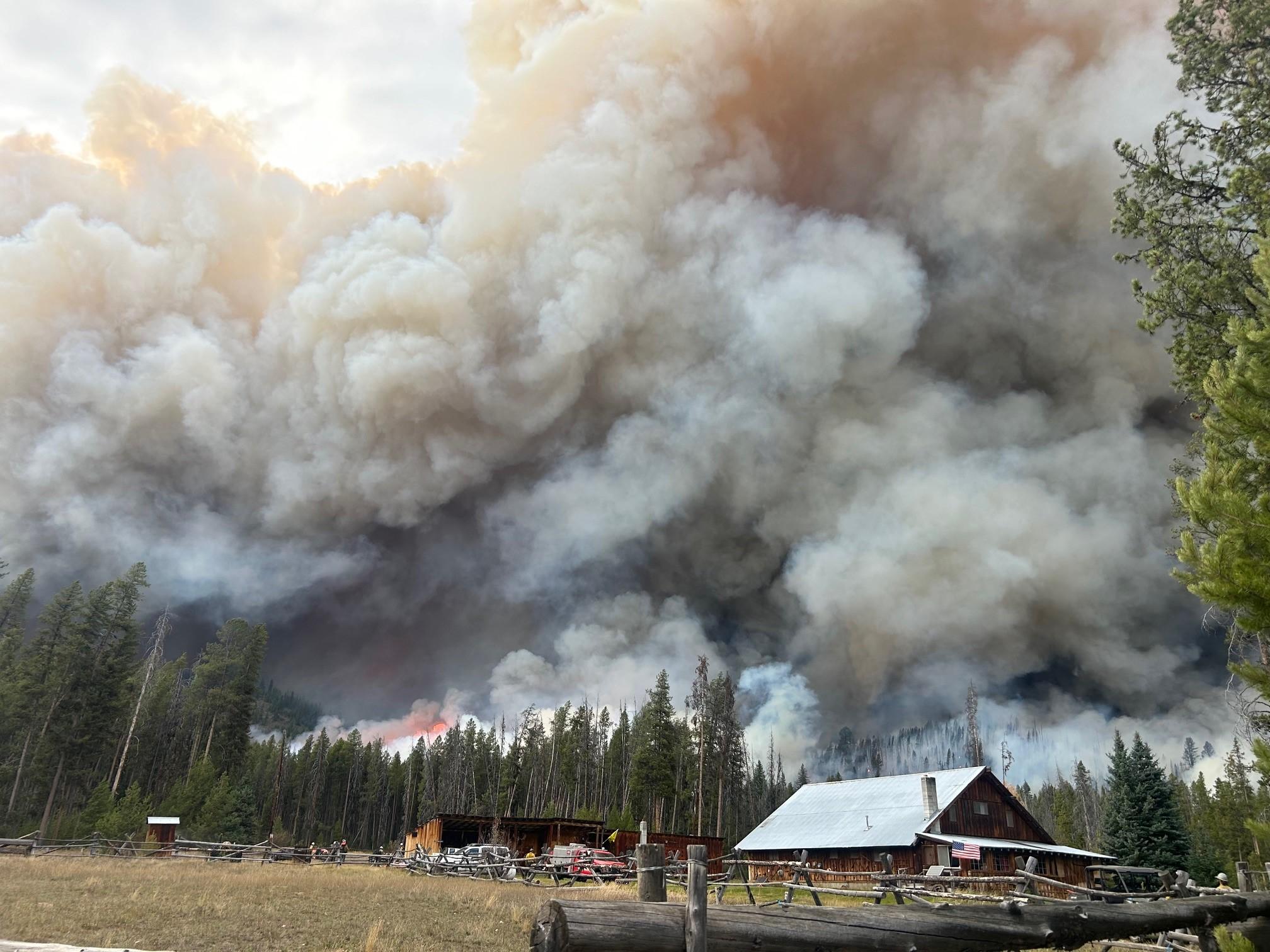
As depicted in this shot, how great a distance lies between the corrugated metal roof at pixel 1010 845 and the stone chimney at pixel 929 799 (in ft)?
3.77

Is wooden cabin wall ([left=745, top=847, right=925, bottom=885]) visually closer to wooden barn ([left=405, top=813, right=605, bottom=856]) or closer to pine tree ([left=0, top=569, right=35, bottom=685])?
wooden barn ([left=405, top=813, right=605, bottom=856])

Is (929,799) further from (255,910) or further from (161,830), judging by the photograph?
(161,830)

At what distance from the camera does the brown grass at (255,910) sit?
1373 cm

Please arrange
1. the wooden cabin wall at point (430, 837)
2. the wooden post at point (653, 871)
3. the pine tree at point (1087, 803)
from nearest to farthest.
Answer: the wooden post at point (653, 871), the wooden cabin wall at point (430, 837), the pine tree at point (1087, 803)

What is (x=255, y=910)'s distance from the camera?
1730 centimetres

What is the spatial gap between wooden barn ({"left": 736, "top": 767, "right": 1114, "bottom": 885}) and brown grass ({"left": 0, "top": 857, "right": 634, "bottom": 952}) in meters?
17.9

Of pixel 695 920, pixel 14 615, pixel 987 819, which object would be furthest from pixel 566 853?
pixel 14 615

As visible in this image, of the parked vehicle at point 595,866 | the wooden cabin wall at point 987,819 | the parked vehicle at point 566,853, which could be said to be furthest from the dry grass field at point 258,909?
the wooden cabin wall at point 987,819

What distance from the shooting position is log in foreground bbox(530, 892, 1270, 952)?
4.41 m

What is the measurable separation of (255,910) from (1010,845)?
3621cm

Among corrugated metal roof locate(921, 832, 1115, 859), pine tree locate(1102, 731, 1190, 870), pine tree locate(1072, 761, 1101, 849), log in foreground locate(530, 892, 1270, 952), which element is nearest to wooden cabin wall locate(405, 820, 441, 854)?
corrugated metal roof locate(921, 832, 1115, 859)

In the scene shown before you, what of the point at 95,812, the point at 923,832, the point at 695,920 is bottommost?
the point at 95,812

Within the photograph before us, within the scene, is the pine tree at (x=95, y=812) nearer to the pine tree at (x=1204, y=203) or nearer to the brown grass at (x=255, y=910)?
the brown grass at (x=255, y=910)

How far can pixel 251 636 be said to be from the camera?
7644cm
